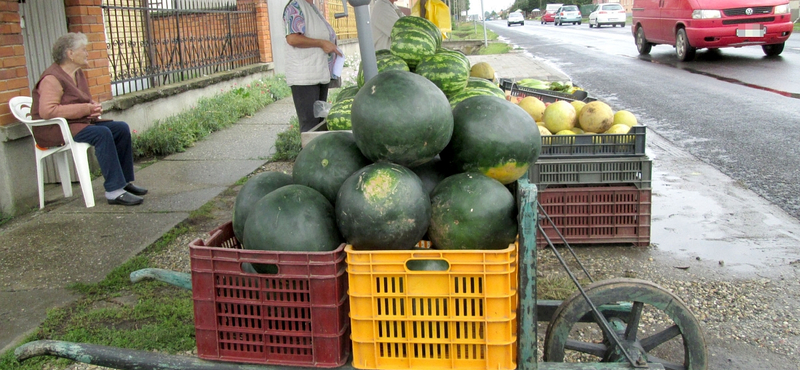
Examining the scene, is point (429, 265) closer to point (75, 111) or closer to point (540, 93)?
point (540, 93)

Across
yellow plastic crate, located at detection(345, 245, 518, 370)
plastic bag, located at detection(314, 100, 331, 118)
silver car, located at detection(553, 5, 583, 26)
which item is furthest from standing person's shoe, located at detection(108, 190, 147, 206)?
silver car, located at detection(553, 5, 583, 26)

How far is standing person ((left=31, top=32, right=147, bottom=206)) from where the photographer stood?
18.6 feet

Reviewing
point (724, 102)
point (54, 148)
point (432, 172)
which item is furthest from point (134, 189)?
point (724, 102)

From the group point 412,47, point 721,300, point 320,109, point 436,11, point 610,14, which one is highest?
point 610,14

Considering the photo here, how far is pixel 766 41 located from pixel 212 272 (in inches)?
674

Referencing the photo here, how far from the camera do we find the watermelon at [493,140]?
263cm

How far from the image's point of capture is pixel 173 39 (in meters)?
9.93

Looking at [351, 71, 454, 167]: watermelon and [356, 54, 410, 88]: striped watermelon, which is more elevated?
[356, 54, 410, 88]: striped watermelon

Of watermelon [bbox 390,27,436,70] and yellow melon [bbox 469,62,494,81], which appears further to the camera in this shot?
yellow melon [bbox 469,62,494,81]

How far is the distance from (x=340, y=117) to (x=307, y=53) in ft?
6.05

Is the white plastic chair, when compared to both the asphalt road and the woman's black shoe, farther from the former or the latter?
the asphalt road

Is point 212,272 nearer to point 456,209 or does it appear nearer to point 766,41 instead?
point 456,209

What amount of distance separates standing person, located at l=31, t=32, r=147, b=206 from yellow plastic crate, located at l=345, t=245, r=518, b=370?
435cm

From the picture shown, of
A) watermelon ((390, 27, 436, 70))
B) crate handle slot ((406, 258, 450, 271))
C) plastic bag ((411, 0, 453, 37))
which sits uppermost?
plastic bag ((411, 0, 453, 37))
